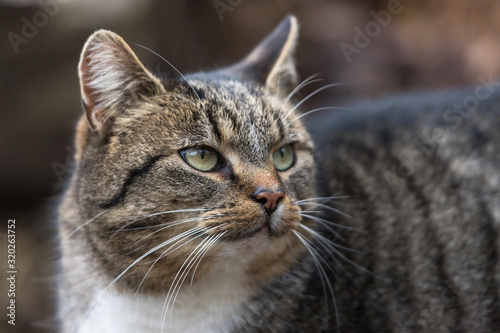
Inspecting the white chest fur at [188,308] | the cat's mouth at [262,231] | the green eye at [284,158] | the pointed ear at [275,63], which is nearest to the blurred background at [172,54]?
the white chest fur at [188,308]

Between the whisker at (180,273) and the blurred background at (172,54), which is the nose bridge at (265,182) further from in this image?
the blurred background at (172,54)

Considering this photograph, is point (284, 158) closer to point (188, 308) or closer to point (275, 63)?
point (275, 63)

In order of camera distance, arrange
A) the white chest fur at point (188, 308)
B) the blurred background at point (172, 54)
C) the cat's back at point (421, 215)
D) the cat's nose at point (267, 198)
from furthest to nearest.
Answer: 1. the blurred background at point (172, 54)
2. the cat's back at point (421, 215)
3. the white chest fur at point (188, 308)
4. the cat's nose at point (267, 198)

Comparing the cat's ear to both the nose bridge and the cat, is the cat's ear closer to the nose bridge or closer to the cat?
the cat

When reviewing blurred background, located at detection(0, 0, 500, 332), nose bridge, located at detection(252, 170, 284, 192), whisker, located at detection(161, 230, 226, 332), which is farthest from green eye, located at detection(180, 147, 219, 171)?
blurred background, located at detection(0, 0, 500, 332)

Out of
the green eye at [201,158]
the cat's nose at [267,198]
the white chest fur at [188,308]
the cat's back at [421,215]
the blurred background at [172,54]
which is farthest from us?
the blurred background at [172,54]

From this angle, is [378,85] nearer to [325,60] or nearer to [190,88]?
[325,60]

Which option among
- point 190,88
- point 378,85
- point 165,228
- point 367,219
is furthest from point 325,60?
point 165,228
